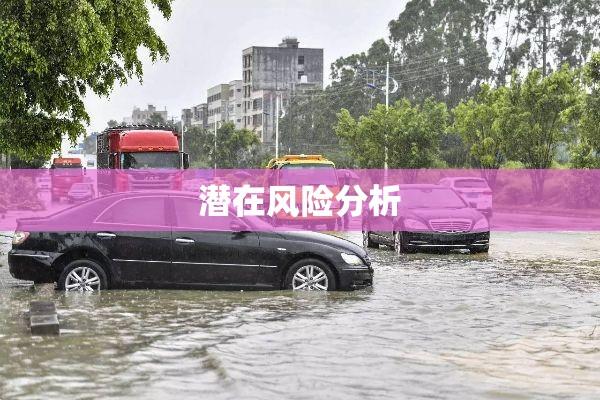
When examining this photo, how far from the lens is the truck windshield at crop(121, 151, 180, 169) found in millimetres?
33094

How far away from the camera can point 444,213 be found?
2292 cm

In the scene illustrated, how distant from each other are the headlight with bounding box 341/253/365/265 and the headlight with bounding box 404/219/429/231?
8054 mm

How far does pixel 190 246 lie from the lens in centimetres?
1417

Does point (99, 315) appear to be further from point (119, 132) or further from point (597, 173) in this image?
point (597, 173)

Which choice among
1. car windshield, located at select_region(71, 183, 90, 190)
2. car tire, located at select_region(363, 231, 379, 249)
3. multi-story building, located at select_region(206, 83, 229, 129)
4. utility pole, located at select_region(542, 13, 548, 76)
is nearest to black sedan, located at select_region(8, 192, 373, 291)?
car tire, located at select_region(363, 231, 379, 249)

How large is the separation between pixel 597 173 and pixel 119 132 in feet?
75.5

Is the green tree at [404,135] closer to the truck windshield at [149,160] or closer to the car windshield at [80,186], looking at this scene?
the car windshield at [80,186]

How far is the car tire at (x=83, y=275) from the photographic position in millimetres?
13969

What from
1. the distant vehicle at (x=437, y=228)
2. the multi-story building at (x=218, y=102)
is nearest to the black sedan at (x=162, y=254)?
the distant vehicle at (x=437, y=228)

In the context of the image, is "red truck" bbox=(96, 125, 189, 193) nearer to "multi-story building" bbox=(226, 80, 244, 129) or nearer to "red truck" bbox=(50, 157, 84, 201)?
"red truck" bbox=(50, 157, 84, 201)

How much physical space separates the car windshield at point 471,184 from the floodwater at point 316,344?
2622 cm

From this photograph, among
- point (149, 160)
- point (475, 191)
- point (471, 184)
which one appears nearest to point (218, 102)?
point (471, 184)

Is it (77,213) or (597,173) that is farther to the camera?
(597,173)

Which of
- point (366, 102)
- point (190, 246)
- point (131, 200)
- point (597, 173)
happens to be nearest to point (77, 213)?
point (131, 200)
